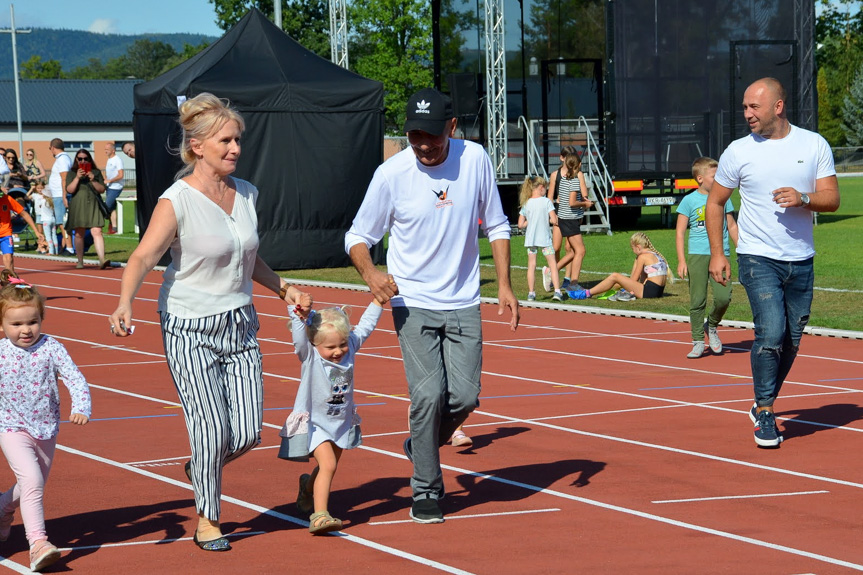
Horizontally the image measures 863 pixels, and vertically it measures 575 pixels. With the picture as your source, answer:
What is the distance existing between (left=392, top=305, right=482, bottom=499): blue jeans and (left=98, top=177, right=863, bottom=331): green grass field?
8146 millimetres

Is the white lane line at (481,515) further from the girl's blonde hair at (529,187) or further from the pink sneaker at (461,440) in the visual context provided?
the girl's blonde hair at (529,187)

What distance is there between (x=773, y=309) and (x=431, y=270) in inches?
112

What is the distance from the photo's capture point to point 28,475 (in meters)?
5.55

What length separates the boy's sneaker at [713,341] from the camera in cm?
1194

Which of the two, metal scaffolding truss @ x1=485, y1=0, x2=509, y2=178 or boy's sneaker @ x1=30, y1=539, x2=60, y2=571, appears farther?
metal scaffolding truss @ x1=485, y1=0, x2=509, y2=178

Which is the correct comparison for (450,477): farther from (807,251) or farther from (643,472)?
(807,251)

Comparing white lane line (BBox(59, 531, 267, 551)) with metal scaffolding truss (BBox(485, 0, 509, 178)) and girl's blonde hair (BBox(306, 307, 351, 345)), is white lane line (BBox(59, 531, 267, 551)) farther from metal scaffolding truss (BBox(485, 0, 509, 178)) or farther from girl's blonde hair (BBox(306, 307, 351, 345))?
metal scaffolding truss (BBox(485, 0, 509, 178))

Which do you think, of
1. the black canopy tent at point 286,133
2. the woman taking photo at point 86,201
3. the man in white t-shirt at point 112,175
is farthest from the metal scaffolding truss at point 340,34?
the woman taking photo at point 86,201

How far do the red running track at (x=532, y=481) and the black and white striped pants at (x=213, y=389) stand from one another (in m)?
0.40

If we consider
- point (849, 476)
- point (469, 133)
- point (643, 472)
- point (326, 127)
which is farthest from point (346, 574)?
point (469, 133)

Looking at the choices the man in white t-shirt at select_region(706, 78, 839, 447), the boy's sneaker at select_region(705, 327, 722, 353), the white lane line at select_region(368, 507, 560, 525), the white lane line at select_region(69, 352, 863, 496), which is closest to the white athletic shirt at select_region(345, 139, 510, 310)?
the white lane line at select_region(368, 507, 560, 525)

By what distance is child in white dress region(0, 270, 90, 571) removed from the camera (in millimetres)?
5559

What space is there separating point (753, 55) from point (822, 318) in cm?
1467

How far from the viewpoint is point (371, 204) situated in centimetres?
619
